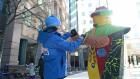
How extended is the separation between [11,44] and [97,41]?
18.7m

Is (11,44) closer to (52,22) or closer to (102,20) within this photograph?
(52,22)

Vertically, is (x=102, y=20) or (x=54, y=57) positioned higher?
(x=102, y=20)

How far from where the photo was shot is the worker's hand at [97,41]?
3922mm

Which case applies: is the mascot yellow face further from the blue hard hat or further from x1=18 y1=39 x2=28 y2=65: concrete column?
x1=18 y1=39 x2=28 y2=65: concrete column

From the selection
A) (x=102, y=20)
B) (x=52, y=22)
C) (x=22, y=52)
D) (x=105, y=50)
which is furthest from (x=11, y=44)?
(x=105, y=50)

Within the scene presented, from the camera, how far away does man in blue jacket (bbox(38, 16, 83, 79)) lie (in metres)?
4.15

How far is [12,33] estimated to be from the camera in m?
22.4

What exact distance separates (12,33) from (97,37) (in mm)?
18916

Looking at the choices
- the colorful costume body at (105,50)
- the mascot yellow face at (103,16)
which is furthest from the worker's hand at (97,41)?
the mascot yellow face at (103,16)

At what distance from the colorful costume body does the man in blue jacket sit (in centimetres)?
35

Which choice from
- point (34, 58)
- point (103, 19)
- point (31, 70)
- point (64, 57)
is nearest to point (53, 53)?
point (64, 57)

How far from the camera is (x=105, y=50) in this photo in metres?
3.92

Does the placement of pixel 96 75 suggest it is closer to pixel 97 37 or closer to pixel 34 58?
pixel 97 37

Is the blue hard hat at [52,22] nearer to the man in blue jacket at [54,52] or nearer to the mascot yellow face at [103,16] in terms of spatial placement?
the man in blue jacket at [54,52]
